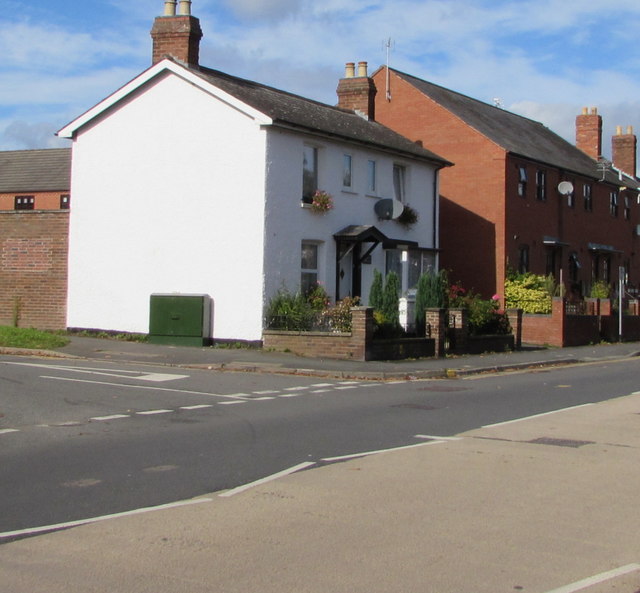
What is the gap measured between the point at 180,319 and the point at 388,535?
17.2 m

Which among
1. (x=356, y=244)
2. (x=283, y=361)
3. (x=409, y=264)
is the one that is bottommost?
(x=283, y=361)

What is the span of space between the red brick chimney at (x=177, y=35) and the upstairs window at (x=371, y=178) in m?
6.02

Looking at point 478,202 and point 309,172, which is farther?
point 478,202

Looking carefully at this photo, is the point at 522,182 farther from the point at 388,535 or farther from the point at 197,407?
the point at 388,535

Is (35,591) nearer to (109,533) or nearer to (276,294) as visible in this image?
(109,533)

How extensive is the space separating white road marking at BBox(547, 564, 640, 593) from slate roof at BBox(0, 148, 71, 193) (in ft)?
143

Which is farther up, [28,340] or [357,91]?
[357,91]

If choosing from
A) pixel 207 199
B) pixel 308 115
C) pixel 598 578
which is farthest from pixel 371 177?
pixel 598 578

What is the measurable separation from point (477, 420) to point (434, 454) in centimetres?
291

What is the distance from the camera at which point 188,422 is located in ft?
38.3

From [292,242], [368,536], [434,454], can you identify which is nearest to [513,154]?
[292,242]

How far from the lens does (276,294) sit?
76.0 ft

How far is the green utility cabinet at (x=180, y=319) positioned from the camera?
75.5ft

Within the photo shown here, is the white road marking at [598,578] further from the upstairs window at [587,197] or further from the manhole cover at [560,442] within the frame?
the upstairs window at [587,197]
